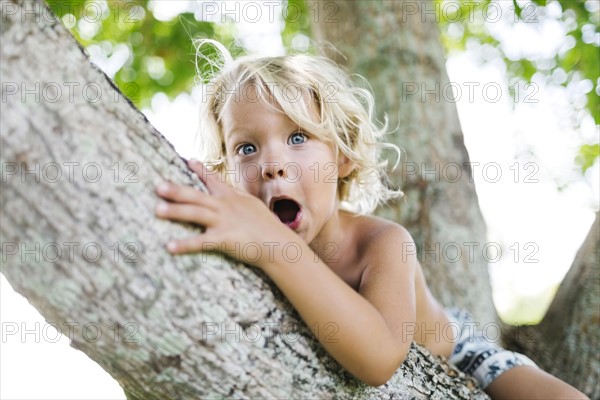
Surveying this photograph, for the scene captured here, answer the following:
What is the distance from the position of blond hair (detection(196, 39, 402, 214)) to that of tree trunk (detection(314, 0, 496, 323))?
40 centimetres

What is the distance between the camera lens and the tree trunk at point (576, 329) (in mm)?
2787

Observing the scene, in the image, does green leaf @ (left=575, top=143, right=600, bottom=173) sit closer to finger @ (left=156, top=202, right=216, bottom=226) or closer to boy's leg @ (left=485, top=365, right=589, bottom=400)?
boy's leg @ (left=485, top=365, right=589, bottom=400)

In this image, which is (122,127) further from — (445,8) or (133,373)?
(445,8)

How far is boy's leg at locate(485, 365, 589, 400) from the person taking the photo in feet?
7.41

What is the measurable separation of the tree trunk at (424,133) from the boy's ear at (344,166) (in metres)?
0.63

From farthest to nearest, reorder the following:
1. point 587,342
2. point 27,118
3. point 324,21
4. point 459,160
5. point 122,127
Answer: point 324,21, point 459,160, point 587,342, point 122,127, point 27,118

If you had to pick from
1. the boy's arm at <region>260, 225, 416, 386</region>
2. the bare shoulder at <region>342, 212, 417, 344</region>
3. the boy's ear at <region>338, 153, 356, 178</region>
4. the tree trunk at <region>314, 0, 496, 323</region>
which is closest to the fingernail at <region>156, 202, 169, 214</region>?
the boy's arm at <region>260, 225, 416, 386</region>

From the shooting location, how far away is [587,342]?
111 inches

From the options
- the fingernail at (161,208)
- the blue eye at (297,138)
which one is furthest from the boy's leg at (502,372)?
the fingernail at (161,208)

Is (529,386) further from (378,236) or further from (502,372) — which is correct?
(378,236)

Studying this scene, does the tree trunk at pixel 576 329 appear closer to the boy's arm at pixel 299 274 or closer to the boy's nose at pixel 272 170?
the boy's arm at pixel 299 274

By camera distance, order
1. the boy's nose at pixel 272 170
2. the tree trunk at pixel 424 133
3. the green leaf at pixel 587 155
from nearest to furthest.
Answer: the boy's nose at pixel 272 170, the tree trunk at pixel 424 133, the green leaf at pixel 587 155

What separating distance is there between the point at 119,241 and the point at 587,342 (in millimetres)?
2407

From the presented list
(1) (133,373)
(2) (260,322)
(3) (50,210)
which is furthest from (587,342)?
(3) (50,210)
